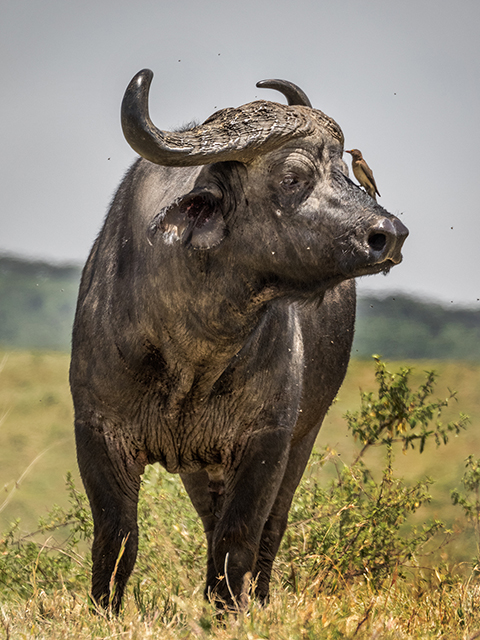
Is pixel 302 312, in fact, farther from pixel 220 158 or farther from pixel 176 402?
pixel 220 158

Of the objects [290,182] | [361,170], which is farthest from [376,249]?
[361,170]

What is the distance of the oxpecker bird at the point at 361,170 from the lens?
14.4 ft

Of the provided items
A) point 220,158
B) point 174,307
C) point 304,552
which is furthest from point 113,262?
point 304,552

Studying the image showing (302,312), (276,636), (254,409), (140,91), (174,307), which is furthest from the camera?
(302,312)

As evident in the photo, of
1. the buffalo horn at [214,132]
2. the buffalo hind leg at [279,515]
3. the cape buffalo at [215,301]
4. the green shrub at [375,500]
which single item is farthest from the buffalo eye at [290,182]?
the green shrub at [375,500]

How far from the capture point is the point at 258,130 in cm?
402

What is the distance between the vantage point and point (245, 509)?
4508 millimetres

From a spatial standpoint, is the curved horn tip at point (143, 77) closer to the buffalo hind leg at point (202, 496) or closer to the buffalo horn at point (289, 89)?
the buffalo horn at point (289, 89)

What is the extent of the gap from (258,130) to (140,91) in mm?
561

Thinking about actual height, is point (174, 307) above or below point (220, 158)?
below

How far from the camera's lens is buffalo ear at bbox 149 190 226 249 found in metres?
4.11

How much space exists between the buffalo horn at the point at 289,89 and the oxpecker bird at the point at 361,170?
34.6 inches

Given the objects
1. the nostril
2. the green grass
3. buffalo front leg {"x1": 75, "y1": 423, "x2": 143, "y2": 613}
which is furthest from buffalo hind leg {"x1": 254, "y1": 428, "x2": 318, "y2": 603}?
the nostril

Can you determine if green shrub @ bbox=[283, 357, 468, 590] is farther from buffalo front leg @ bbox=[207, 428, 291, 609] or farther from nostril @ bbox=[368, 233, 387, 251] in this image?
nostril @ bbox=[368, 233, 387, 251]
